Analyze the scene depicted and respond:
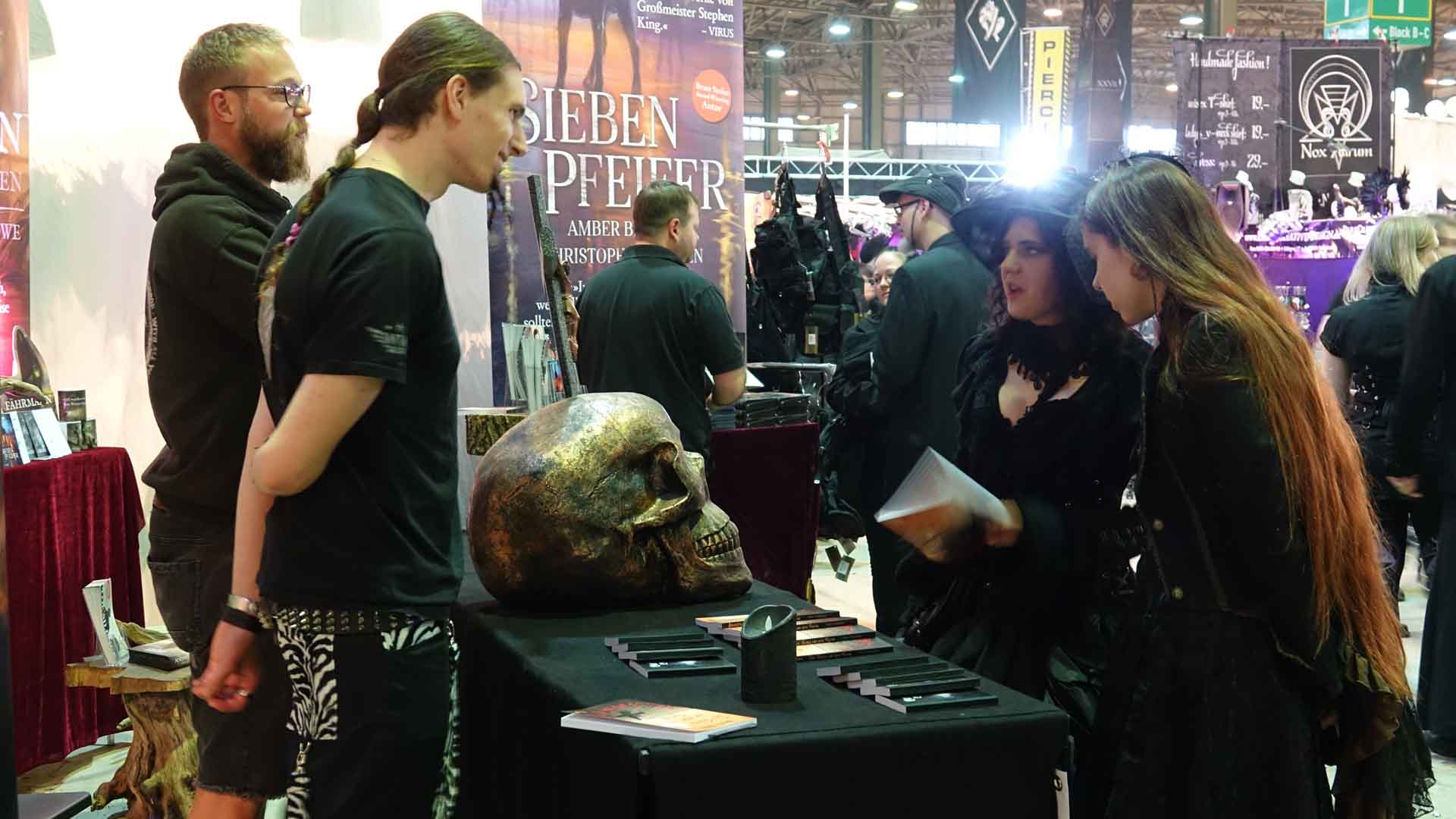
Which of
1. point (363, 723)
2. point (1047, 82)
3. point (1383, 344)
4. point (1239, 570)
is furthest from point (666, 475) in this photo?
point (1047, 82)

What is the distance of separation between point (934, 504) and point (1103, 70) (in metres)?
9.38

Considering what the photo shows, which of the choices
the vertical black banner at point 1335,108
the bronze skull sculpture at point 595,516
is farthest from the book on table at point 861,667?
the vertical black banner at point 1335,108

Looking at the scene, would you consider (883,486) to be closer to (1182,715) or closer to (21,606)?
(1182,715)

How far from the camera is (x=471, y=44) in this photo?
1810mm

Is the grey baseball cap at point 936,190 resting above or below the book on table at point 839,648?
above

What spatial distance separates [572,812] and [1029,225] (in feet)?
4.44

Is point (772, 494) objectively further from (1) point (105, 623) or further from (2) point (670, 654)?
(2) point (670, 654)

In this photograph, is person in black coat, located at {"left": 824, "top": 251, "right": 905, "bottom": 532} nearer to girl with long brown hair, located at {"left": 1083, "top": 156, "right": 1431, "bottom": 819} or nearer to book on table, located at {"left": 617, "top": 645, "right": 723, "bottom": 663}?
girl with long brown hair, located at {"left": 1083, "top": 156, "right": 1431, "bottom": 819}

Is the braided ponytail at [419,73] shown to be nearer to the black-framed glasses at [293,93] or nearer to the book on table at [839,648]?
the black-framed glasses at [293,93]

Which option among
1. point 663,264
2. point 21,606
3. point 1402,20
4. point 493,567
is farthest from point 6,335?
point 1402,20

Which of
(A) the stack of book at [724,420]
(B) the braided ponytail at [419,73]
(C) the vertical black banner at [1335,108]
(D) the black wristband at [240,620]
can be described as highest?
(C) the vertical black banner at [1335,108]

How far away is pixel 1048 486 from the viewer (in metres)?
2.38

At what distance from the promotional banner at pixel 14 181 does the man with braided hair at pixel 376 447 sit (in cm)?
282

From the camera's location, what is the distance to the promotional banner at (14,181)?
13.4 ft
